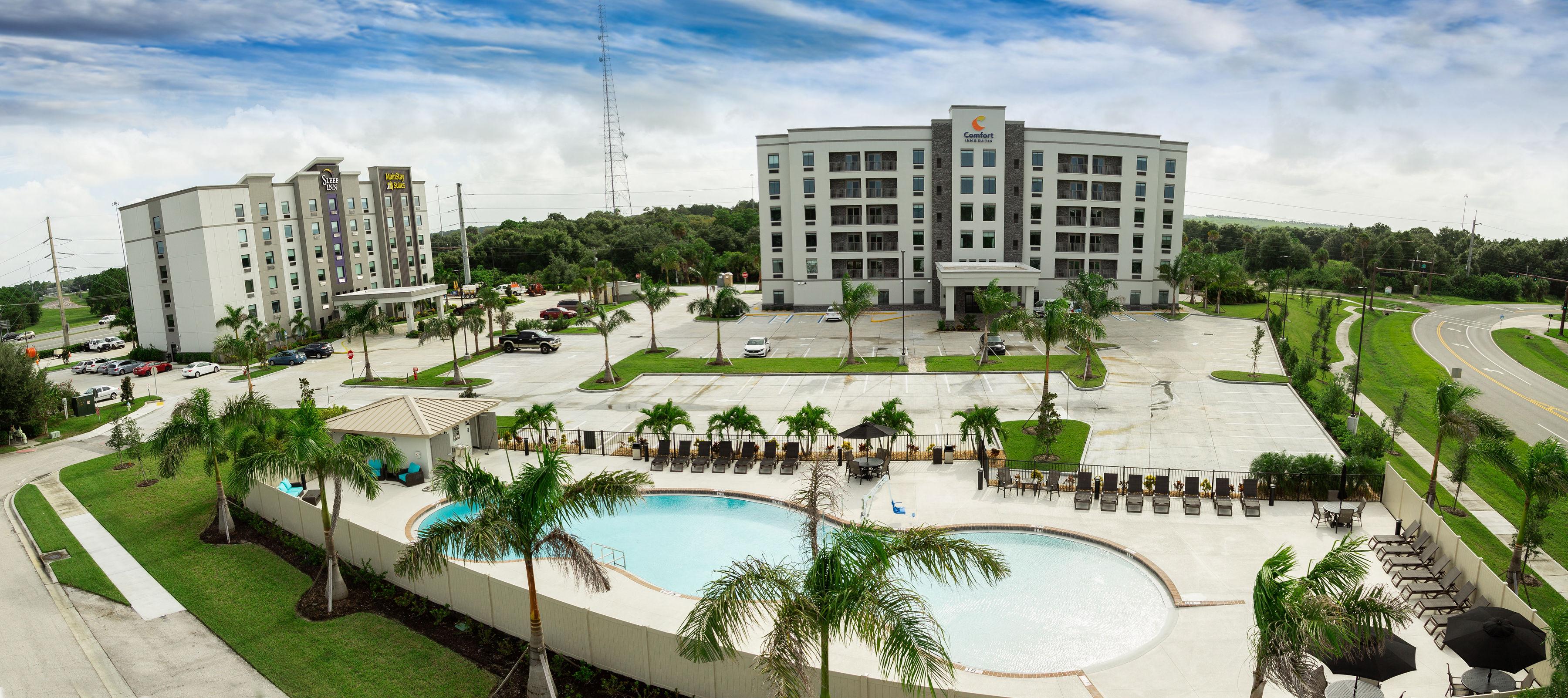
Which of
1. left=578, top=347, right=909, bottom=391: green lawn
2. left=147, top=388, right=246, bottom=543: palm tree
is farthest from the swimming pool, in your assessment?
left=578, top=347, right=909, bottom=391: green lawn

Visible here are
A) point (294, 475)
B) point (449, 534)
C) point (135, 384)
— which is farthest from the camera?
point (135, 384)

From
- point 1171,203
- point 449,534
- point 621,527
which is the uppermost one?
point 1171,203

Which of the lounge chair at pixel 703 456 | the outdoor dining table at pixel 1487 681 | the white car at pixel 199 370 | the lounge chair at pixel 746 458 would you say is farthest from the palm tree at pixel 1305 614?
the white car at pixel 199 370

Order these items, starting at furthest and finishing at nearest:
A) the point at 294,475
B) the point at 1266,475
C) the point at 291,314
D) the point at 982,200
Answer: the point at 982,200
the point at 291,314
the point at 294,475
the point at 1266,475

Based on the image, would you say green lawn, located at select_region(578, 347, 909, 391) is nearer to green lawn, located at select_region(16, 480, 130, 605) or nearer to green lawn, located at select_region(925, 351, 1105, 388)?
green lawn, located at select_region(925, 351, 1105, 388)

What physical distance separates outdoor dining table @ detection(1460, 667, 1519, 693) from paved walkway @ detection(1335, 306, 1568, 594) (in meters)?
7.58

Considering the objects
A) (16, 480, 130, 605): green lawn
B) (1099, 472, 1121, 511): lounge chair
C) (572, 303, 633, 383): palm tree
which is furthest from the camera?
(572, 303, 633, 383): palm tree

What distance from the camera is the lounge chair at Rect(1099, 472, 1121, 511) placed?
22438 millimetres

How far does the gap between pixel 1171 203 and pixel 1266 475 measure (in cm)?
5322

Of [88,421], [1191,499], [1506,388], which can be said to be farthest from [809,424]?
[1506,388]

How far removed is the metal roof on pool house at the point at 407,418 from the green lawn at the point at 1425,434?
3010 cm

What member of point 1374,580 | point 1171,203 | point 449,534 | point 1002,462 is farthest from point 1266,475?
point 1171,203

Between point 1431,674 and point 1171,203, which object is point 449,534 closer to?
point 1431,674

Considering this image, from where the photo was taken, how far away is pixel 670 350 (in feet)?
168
